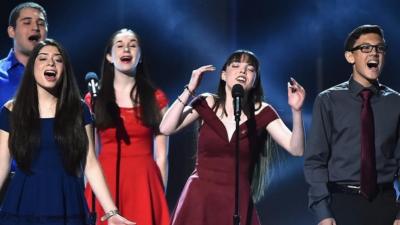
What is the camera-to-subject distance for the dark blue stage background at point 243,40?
644 cm

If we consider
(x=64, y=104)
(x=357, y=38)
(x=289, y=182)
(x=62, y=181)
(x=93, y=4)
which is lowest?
(x=289, y=182)

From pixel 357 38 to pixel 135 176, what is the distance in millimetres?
1640

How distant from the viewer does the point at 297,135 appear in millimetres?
4273

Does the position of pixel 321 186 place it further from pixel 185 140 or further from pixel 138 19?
pixel 138 19

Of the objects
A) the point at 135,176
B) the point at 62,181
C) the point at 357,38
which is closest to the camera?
the point at 62,181

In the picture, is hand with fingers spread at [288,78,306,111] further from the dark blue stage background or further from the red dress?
the dark blue stage background

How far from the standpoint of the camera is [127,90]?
5008 millimetres

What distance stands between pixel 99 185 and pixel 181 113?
0.82 metres

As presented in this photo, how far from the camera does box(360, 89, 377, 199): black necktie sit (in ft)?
12.8

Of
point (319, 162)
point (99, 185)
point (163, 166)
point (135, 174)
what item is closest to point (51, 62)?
point (99, 185)

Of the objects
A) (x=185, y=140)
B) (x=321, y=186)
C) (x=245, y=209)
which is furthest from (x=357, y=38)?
(x=185, y=140)

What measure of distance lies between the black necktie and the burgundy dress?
688 millimetres

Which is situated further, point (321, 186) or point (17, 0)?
point (17, 0)

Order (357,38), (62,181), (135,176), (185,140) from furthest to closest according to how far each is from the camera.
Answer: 1. (185,140)
2. (135,176)
3. (357,38)
4. (62,181)
